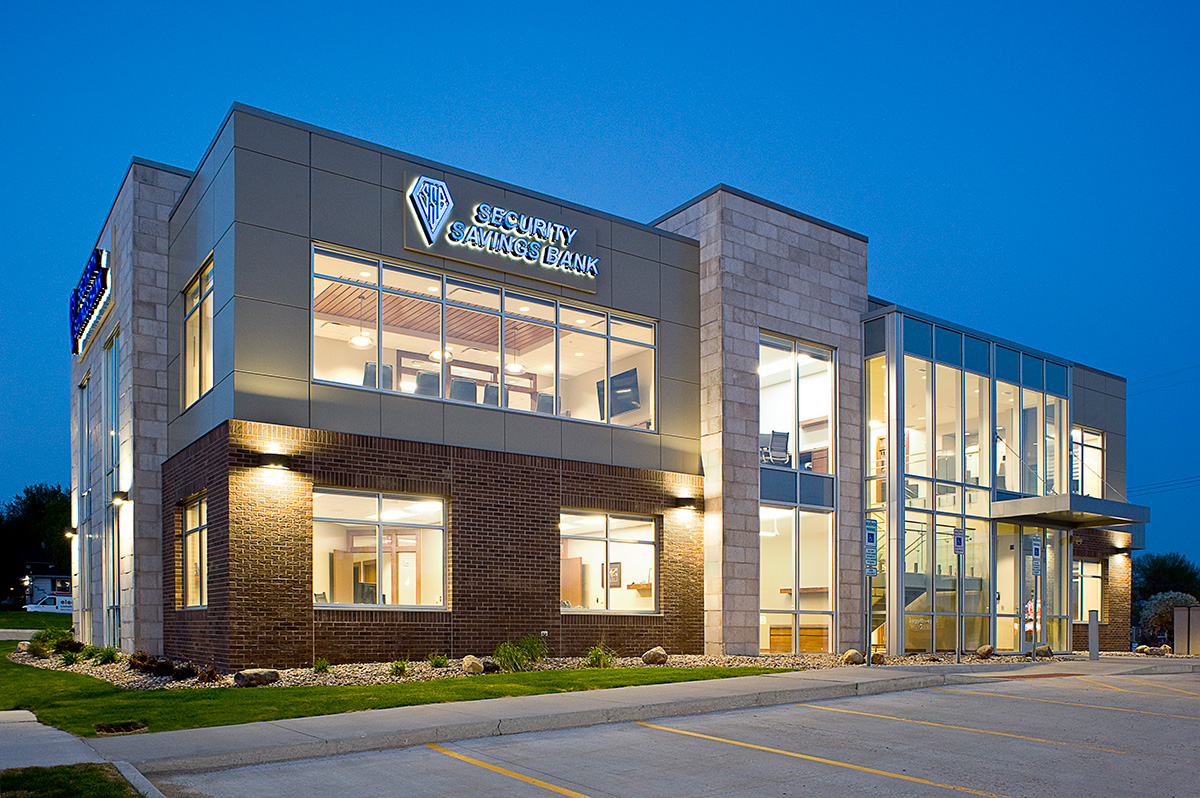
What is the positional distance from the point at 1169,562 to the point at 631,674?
204 feet

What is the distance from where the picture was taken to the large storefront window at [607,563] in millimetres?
22453

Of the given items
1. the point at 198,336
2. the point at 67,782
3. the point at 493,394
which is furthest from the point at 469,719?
the point at 198,336

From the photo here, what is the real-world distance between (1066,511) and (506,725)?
19323mm

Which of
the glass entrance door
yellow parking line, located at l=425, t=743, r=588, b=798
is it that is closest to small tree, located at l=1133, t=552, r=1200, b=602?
the glass entrance door

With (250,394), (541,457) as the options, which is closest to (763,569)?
(541,457)

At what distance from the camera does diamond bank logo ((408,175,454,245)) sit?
20672 millimetres

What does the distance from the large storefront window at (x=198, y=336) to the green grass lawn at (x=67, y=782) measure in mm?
11924

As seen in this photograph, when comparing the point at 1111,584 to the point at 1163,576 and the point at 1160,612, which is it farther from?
the point at 1163,576

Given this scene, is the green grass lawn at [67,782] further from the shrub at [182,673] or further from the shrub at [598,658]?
the shrub at [598,658]

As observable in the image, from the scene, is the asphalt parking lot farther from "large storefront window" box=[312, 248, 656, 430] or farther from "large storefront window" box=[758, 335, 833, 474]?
"large storefront window" box=[758, 335, 833, 474]

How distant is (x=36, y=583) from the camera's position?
3693 inches

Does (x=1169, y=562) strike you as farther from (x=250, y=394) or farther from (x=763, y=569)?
(x=250, y=394)

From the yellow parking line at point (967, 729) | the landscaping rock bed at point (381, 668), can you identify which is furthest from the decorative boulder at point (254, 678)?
the yellow parking line at point (967, 729)

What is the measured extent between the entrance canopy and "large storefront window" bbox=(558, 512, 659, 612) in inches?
399
